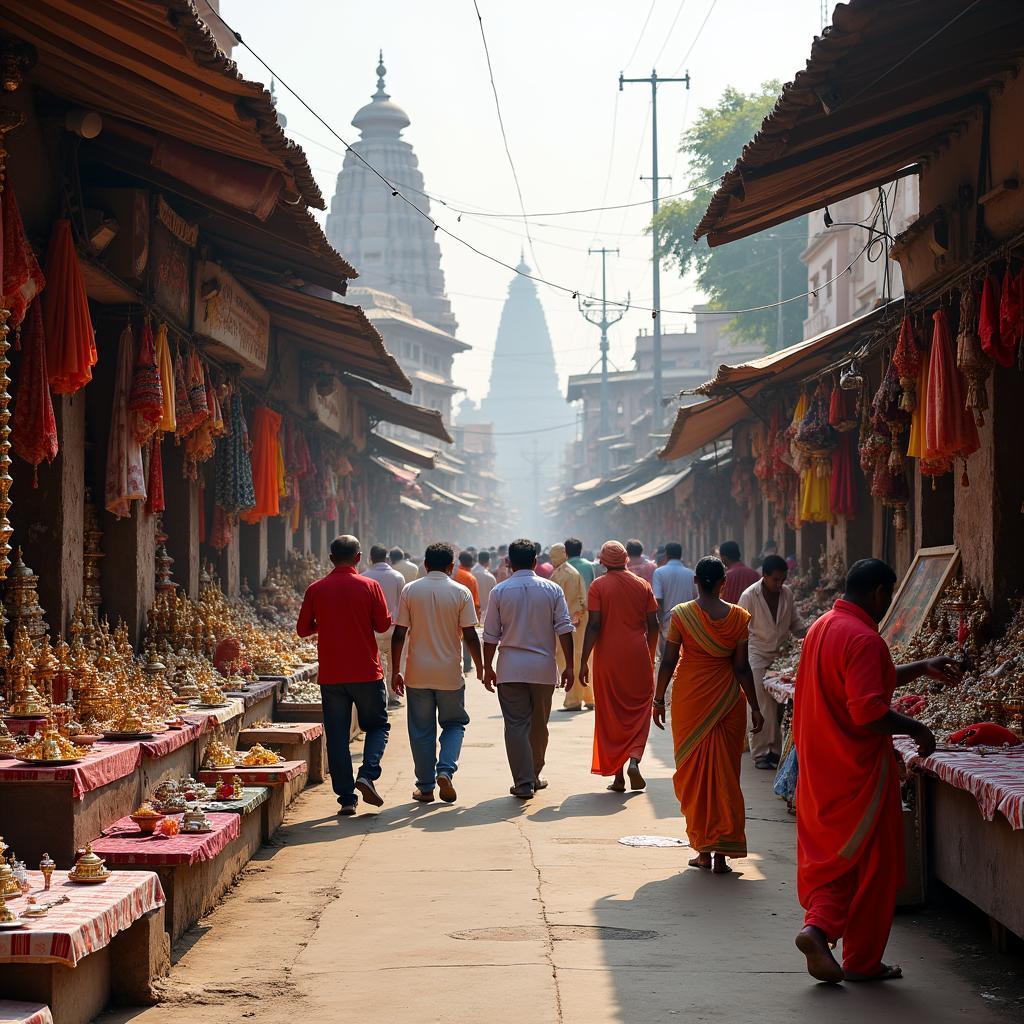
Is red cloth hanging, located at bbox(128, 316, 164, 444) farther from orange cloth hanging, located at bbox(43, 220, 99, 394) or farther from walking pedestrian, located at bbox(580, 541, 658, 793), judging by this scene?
walking pedestrian, located at bbox(580, 541, 658, 793)

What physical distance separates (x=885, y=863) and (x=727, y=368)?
8.11m

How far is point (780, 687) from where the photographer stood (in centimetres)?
1017

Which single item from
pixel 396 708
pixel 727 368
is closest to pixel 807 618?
pixel 727 368

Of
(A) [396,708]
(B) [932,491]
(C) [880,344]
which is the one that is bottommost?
→ (A) [396,708]

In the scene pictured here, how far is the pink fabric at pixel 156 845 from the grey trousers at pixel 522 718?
331cm

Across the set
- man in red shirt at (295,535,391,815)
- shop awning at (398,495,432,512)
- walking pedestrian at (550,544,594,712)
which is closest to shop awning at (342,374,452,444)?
walking pedestrian at (550,544,594,712)

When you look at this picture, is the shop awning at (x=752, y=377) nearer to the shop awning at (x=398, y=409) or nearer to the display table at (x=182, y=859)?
the shop awning at (x=398, y=409)

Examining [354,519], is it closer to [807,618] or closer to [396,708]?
[396,708]

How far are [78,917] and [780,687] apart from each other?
645 centimetres

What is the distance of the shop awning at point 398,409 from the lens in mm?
21000

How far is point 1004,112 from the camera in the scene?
332 inches

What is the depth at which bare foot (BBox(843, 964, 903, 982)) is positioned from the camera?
17.6 ft

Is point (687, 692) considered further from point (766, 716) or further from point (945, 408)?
point (766, 716)

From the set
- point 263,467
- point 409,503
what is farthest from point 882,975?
point 409,503
